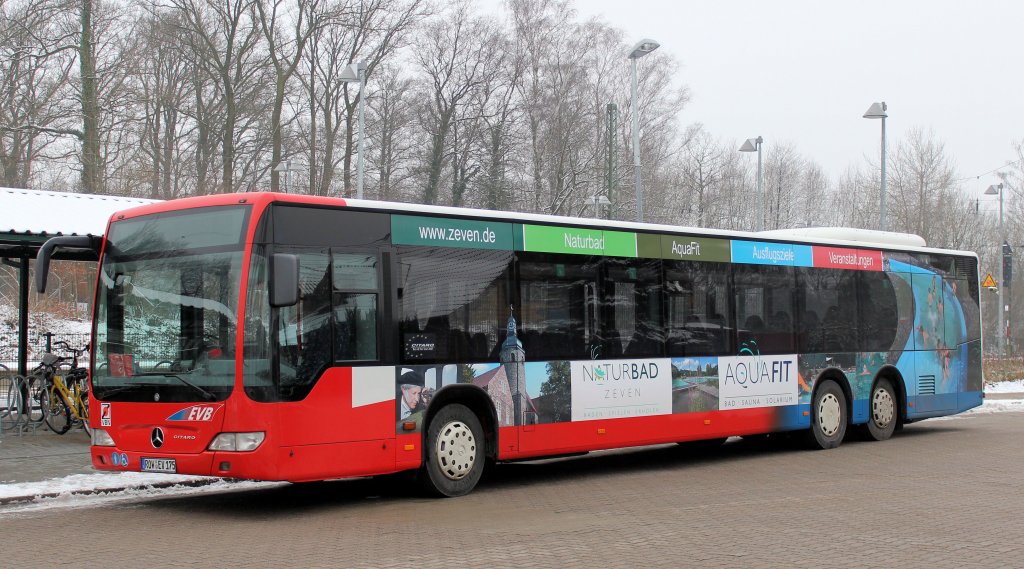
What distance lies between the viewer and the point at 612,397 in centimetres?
1363

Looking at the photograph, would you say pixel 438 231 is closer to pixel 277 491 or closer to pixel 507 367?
pixel 507 367

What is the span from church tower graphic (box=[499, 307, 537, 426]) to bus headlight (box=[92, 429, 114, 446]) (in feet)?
13.3

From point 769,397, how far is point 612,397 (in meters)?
3.42

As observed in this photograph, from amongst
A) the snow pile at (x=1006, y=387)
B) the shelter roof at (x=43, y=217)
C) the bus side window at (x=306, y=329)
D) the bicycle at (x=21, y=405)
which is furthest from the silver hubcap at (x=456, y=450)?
the snow pile at (x=1006, y=387)

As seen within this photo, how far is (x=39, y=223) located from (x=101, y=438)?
4933 millimetres

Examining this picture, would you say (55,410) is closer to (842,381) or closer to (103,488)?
(103,488)

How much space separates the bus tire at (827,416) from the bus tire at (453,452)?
671 centimetres

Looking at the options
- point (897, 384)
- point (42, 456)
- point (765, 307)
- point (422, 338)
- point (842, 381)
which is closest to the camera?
point (422, 338)

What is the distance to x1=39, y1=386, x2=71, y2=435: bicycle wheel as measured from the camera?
16.9 metres

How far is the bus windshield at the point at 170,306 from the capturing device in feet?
34.1

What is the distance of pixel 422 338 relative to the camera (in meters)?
11.6

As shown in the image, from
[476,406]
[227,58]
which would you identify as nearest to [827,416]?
[476,406]

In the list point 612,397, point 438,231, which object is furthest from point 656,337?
point 438,231

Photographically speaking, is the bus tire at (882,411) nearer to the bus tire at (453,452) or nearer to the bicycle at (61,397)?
the bus tire at (453,452)
